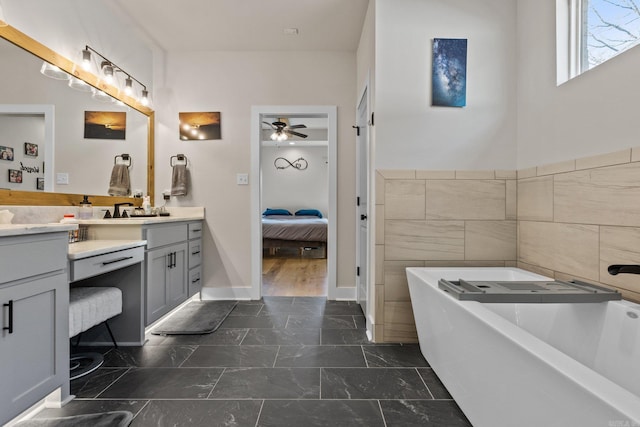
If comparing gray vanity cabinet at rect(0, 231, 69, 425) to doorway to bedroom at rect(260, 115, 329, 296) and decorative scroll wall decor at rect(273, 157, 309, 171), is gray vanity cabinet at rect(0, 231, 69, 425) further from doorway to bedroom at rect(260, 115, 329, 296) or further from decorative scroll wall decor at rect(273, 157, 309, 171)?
decorative scroll wall decor at rect(273, 157, 309, 171)

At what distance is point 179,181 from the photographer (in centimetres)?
321

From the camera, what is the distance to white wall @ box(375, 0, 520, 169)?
217 centimetres

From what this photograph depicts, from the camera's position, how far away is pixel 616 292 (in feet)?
4.48

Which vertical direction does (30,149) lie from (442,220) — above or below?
above

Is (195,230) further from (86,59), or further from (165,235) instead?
(86,59)

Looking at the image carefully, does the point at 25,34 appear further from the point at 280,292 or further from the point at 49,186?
the point at 280,292

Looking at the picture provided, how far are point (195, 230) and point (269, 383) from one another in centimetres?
185

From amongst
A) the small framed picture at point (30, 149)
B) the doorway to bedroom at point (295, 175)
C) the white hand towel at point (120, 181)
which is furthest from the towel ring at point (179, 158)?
the doorway to bedroom at point (295, 175)

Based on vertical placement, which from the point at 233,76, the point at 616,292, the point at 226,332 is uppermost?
the point at 233,76

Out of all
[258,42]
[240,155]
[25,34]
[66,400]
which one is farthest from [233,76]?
[66,400]

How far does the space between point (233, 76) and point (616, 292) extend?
11.2 feet

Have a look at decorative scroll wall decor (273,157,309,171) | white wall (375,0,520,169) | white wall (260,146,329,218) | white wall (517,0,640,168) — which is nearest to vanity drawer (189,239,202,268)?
white wall (375,0,520,169)

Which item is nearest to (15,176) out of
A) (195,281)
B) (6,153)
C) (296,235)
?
(6,153)

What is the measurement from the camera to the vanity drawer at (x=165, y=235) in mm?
2312
